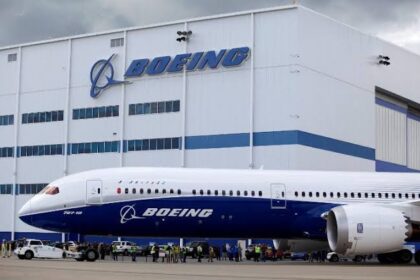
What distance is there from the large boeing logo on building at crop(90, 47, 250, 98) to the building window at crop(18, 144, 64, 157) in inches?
240

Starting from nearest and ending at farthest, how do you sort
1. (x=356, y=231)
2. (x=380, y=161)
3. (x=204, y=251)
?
(x=356, y=231)
(x=204, y=251)
(x=380, y=161)

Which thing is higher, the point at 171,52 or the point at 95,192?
the point at 171,52

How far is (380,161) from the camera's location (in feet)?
215

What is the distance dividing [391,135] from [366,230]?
38523 millimetres

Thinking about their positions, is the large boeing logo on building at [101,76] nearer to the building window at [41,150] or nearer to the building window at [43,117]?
the building window at [43,117]

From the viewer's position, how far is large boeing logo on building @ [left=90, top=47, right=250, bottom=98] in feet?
188

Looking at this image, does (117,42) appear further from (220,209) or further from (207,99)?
(220,209)

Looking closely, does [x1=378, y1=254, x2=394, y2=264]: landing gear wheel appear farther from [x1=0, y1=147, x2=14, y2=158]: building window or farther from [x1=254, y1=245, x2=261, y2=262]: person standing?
[x1=0, y1=147, x2=14, y2=158]: building window

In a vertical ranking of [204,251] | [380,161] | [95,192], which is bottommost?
[204,251]

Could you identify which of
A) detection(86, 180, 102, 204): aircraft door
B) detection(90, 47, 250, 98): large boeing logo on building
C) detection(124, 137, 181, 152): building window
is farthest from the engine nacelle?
detection(124, 137, 181, 152): building window

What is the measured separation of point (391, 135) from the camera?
2680 inches

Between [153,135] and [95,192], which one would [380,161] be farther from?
[95,192]

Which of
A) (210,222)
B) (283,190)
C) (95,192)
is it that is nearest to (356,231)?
(283,190)

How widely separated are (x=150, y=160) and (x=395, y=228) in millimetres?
31662
